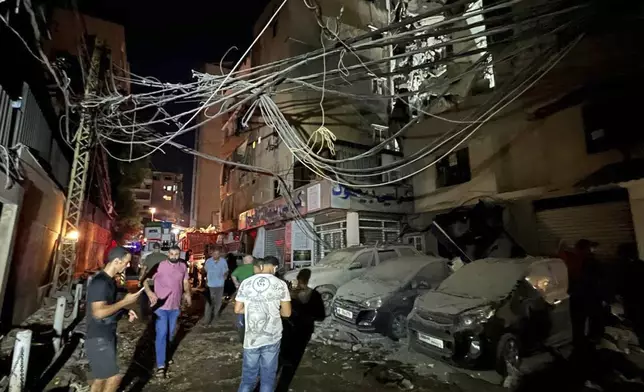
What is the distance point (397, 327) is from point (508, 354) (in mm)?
2322

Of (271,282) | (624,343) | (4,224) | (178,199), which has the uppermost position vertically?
(178,199)

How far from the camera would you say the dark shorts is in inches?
128

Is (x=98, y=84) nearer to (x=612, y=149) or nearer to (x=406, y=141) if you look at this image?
(x=406, y=141)

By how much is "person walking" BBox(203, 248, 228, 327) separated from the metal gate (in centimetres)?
678

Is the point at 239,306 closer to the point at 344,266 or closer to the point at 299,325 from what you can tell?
the point at 299,325

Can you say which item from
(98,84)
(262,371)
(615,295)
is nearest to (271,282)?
(262,371)

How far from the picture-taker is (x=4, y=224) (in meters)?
5.89

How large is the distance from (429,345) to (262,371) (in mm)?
3115

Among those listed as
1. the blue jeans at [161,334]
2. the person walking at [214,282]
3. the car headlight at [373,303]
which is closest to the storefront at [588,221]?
the car headlight at [373,303]

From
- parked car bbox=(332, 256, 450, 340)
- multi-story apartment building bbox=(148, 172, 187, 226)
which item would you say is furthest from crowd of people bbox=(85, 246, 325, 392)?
multi-story apartment building bbox=(148, 172, 187, 226)

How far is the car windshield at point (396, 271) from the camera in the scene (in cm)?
745

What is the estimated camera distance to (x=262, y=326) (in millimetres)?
3523

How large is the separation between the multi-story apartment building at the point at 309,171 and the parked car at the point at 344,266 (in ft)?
11.7

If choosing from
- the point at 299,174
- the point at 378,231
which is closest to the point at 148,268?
the point at 378,231
